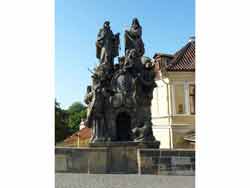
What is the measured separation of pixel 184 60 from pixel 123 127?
1201 centimetres

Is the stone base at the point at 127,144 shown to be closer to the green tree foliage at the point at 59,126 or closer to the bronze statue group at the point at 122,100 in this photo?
the bronze statue group at the point at 122,100

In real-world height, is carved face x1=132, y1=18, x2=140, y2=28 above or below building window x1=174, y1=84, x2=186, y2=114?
above

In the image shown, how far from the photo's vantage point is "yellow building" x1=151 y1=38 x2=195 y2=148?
67.4 feet

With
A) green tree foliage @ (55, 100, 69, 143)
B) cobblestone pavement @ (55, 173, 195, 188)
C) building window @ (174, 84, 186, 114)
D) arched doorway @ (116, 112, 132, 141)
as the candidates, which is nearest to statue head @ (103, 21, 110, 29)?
arched doorway @ (116, 112, 132, 141)

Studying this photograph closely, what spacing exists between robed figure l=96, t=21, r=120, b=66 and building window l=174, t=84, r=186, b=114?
10.3m

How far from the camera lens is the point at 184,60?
22156mm

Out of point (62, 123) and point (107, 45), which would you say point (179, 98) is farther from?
point (62, 123)

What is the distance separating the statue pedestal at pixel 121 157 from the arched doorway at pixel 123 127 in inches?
26.7

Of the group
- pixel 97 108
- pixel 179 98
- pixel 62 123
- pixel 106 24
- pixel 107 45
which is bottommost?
pixel 62 123

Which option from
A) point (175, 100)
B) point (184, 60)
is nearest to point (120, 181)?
point (175, 100)

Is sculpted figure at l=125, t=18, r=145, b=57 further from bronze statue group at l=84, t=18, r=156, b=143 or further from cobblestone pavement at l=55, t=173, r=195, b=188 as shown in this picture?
cobblestone pavement at l=55, t=173, r=195, b=188

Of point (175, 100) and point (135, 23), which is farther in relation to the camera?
point (175, 100)
